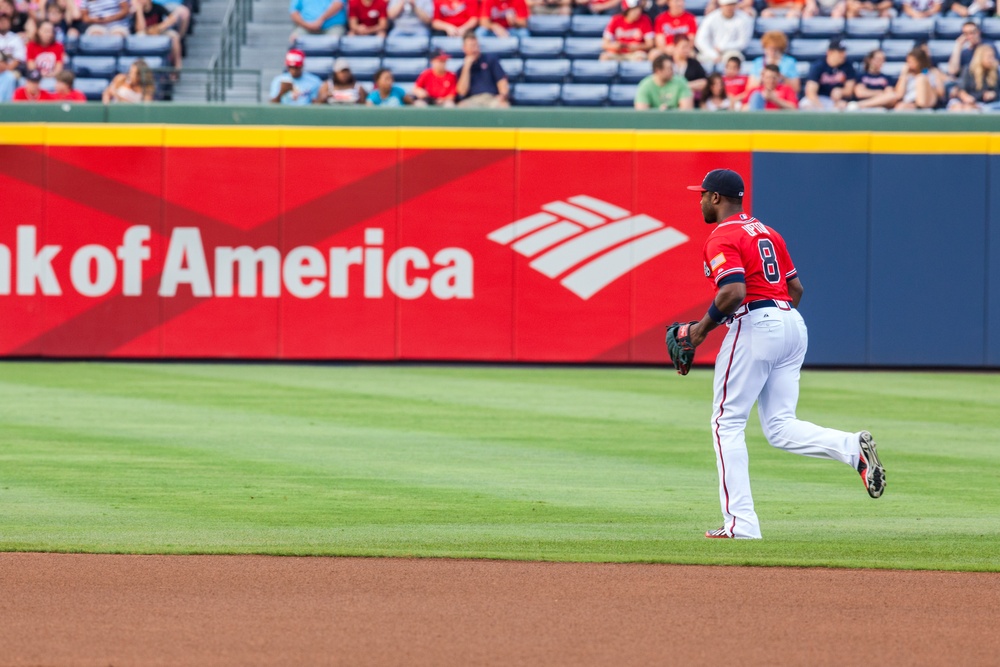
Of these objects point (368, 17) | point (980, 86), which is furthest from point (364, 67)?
point (980, 86)

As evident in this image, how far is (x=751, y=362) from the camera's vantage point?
6.76 m

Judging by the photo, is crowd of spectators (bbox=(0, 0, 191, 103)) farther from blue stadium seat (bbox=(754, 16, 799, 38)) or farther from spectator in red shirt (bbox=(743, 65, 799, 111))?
blue stadium seat (bbox=(754, 16, 799, 38))

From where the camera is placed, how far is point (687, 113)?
52.0 ft

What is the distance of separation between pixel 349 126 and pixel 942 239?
6.58m

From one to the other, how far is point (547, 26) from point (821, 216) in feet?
16.1

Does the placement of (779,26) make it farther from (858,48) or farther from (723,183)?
(723,183)

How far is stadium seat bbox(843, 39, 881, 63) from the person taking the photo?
59.4ft

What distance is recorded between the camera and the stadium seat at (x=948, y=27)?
60.5 ft

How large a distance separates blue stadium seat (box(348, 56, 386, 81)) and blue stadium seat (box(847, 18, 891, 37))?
6.00 metres

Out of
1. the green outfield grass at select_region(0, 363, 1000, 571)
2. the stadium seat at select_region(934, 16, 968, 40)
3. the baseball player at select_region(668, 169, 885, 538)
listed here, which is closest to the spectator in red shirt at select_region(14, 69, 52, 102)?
the green outfield grass at select_region(0, 363, 1000, 571)

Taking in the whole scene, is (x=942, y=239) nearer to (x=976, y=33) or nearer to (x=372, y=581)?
(x=976, y=33)

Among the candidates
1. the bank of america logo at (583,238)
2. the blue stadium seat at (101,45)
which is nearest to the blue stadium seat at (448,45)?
the bank of america logo at (583,238)

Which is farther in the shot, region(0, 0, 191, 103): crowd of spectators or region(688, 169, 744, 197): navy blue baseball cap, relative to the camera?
region(0, 0, 191, 103): crowd of spectators

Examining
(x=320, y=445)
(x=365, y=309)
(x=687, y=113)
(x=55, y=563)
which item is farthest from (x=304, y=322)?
(x=55, y=563)
